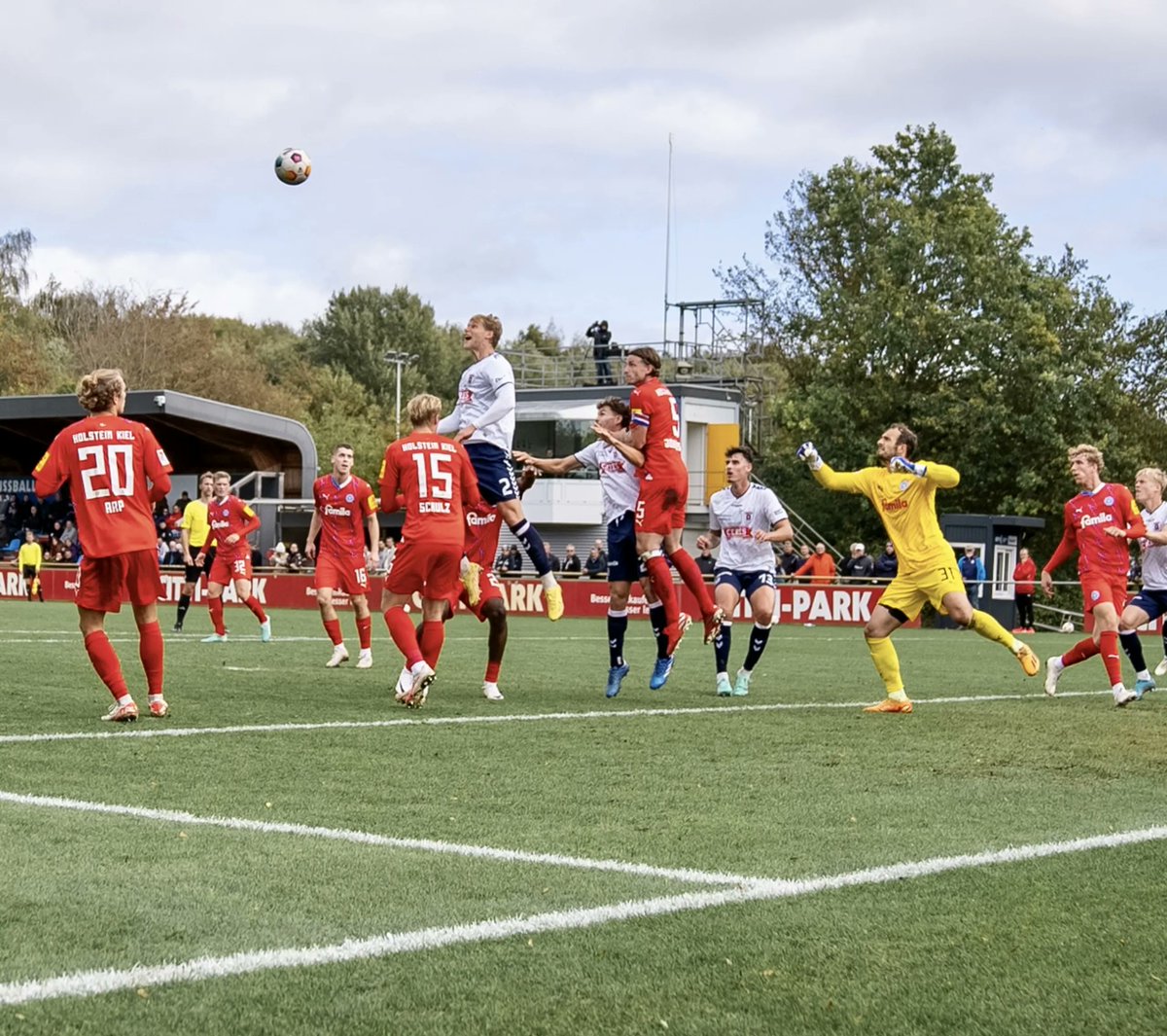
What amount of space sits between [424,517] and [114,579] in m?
2.04

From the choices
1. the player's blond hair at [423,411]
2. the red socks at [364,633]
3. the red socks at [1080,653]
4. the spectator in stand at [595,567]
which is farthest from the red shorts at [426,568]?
the spectator in stand at [595,567]

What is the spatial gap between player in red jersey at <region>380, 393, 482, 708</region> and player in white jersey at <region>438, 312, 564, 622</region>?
822mm

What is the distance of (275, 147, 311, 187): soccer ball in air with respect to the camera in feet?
63.8

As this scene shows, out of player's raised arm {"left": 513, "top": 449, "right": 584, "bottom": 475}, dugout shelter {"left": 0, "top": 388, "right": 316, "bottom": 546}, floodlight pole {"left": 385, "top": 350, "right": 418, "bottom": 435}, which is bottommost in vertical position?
player's raised arm {"left": 513, "top": 449, "right": 584, "bottom": 475}

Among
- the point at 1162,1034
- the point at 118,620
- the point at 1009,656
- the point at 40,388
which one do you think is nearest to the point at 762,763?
the point at 1162,1034

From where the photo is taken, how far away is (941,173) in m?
54.4

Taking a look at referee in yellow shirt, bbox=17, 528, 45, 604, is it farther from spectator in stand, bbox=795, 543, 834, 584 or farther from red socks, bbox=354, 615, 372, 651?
red socks, bbox=354, 615, 372, 651

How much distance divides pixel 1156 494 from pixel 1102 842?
9.89 metres

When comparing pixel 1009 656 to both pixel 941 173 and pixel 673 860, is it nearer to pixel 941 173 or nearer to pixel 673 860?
pixel 673 860

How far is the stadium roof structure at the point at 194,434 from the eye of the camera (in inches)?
1686

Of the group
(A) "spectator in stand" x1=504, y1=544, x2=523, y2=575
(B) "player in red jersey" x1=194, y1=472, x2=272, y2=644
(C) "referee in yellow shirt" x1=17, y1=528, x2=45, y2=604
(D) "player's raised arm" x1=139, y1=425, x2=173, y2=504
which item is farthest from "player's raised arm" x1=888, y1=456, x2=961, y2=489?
(C) "referee in yellow shirt" x1=17, y1=528, x2=45, y2=604

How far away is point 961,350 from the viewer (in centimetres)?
5091

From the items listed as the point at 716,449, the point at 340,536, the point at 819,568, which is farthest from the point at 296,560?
the point at 340,536

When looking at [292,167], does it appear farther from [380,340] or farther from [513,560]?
[380,340]
